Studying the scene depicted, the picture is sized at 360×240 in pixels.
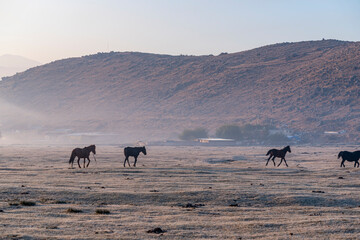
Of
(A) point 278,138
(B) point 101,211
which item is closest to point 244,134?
(A) point 278,138

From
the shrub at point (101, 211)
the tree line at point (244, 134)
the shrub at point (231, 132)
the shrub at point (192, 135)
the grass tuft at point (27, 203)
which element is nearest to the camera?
the shrub at point (101, 211)

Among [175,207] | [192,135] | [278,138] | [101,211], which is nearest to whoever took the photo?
[101,211]

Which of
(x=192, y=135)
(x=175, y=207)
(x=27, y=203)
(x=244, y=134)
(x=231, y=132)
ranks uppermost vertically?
(x=231, y=132)

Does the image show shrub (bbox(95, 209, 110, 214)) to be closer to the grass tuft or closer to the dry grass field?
the dry grass field

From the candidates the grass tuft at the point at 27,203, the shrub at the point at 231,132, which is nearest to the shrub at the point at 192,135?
the shrub at the point at 231,132

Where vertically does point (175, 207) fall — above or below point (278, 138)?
below

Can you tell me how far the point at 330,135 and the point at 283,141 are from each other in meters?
13.3

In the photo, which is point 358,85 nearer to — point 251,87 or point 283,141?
point 251,87

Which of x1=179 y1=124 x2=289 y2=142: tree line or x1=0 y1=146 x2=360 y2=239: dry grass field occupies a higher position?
x1=179 y1=124 x2=289 y2=142: tree line

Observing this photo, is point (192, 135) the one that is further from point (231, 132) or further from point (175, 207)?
point (175, 207)

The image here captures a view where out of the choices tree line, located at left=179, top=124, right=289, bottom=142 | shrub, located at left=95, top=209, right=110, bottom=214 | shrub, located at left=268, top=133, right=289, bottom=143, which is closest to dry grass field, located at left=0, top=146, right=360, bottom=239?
shrub, located at left=95, top=209, right=110, bottom=214

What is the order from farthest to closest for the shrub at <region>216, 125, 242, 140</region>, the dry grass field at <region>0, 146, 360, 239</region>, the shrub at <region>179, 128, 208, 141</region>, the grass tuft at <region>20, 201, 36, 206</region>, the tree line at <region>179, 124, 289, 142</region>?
the shrub at <region>179, 128, 208, 141</region>
the shrub at <region>216, 125, 242, 140</region>
the tree line at <region>179, 124, 289, 142</region>
the grass tuft at <region>20, 201, 36, 206</region>
the dry grass field at <region>0, 146, 360, 239</region>

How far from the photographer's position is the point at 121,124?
17988 centimetres

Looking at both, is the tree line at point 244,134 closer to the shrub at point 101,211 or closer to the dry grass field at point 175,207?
the dry grass field at point 175,207
